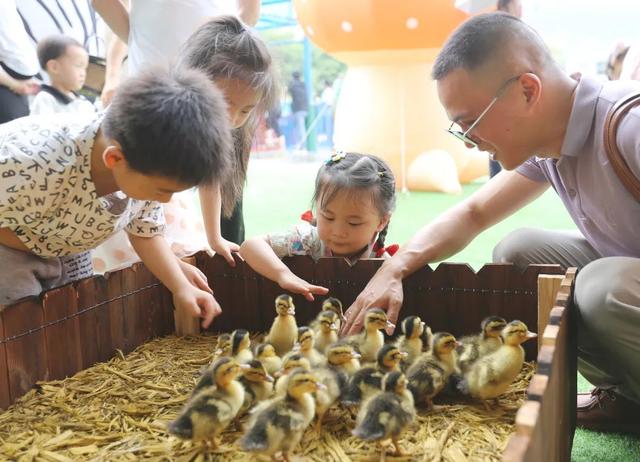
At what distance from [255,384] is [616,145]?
1028mm

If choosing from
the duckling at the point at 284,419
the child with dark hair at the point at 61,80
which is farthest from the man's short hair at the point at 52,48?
the duckling at the point at 284,419

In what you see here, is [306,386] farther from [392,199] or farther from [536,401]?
[392,199]

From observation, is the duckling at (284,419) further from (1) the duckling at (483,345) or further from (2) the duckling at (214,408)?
(1) the duckling at (483,345)

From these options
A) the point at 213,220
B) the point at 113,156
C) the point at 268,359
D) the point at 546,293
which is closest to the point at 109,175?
the point at 113,156

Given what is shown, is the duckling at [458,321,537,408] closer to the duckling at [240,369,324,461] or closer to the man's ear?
the duckling at [240,369,324,461]

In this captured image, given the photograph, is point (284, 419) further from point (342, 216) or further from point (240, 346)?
point (342, 216)

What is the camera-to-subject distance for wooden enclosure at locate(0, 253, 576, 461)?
1639 mm

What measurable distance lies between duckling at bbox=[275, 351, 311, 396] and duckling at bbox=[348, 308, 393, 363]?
25 centimetres

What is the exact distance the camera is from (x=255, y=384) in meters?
1.51

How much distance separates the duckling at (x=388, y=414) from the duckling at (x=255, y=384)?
0.25m

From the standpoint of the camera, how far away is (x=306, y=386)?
1.31m

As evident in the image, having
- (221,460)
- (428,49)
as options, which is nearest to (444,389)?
(221,460)

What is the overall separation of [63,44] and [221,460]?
10.6ft

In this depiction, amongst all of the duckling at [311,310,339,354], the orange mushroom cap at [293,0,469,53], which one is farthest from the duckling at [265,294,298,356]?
the orange mushroom cap at [293,0,469,53]
